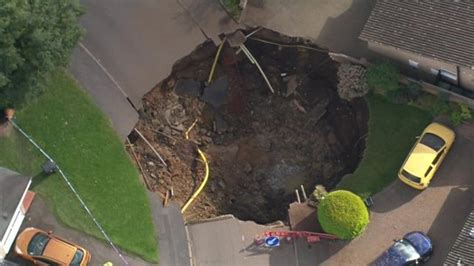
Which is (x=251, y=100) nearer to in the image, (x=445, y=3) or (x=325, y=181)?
(x=325, y=181)

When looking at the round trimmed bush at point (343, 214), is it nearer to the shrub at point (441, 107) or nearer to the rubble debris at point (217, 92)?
the shrub at point (441, 107)

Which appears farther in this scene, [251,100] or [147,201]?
[251,100]

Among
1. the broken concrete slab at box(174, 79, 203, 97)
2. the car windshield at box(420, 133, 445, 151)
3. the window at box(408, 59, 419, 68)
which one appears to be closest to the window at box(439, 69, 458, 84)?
the window at box(408, 59, 419, 68)

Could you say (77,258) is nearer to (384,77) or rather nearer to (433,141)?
(384,77)

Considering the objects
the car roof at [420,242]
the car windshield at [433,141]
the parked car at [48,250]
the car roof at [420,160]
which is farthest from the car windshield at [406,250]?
the parked car at [48,250]

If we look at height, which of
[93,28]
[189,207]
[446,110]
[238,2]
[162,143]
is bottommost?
[446,110]

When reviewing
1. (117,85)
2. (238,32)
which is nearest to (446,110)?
(238,32)

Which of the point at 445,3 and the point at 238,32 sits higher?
the point at 238,32
